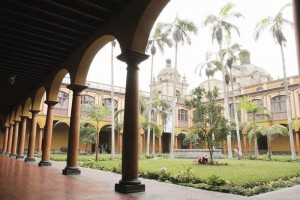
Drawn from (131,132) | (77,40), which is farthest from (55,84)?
(131,132)

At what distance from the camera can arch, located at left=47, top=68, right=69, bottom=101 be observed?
446 inches

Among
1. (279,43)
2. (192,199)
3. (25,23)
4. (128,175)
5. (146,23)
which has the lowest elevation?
(192,199)

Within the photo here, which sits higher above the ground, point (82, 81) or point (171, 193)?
point (82, 81)

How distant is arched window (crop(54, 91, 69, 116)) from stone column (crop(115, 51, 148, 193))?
26474mm

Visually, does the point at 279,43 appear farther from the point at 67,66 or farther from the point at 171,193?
the point at 171,193

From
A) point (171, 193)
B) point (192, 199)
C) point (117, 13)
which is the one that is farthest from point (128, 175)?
point (117, 13)

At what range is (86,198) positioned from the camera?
5.35 meters

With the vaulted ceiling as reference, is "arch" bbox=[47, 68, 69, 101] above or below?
below

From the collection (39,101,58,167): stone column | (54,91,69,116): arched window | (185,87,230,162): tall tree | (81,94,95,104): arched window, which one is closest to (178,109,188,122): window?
(81,94,95,104): arched window

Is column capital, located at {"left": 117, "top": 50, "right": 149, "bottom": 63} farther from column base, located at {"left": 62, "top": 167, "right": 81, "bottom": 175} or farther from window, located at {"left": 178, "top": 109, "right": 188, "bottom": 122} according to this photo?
window, located at {"left": 178, "top": 109, "right": 188, "bottom": 122}

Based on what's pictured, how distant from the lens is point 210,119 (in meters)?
16.8

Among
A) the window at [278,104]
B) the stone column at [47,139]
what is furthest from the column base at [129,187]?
the window at [278,104]

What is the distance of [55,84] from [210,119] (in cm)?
969

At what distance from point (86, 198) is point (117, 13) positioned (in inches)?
182
